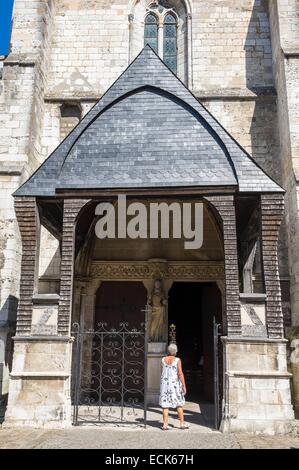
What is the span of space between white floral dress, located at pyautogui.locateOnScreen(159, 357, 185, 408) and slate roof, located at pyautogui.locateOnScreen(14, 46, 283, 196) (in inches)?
114

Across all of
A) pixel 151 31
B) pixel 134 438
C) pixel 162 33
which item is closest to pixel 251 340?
pixel 134 438

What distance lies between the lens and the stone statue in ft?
30.7

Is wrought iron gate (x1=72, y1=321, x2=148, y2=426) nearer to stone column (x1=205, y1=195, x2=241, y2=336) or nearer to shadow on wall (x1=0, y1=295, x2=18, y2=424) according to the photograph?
shadow on wall (x1=0, y1=295, x2=18, y2=424)

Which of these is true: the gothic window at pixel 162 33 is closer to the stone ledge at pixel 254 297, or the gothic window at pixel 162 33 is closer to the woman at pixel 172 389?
the stone ledge at pixel 254 297

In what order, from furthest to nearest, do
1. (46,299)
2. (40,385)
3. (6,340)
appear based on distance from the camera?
(6,340) → (46,299) → (40,385)

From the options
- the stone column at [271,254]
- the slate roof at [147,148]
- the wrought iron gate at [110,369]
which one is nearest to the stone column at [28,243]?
the slate roof at [147,148]

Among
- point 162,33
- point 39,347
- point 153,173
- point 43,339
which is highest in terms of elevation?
point 162,33

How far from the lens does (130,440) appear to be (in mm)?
5562

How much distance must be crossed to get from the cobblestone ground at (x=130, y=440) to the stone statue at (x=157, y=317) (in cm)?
317

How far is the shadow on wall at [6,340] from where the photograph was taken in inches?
333

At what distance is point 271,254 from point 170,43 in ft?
27.1

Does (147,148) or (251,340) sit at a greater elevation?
(147,148)

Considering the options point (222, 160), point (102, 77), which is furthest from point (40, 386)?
point (102, 77)

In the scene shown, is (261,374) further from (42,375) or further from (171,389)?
(42,375)
